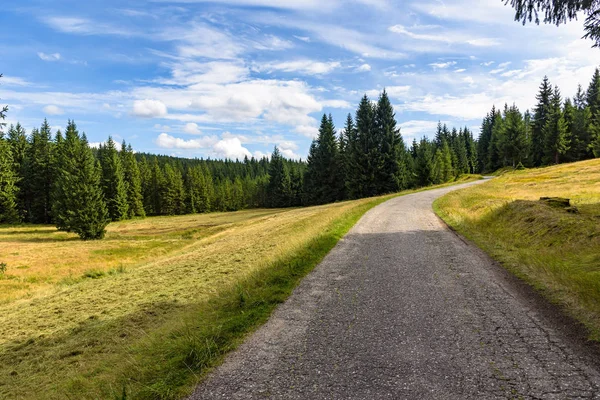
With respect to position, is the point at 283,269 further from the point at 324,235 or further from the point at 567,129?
the point at 567,129

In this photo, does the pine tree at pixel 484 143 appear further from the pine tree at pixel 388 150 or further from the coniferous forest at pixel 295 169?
the pine tree at pixel 388 150

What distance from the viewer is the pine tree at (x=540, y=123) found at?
69.1m

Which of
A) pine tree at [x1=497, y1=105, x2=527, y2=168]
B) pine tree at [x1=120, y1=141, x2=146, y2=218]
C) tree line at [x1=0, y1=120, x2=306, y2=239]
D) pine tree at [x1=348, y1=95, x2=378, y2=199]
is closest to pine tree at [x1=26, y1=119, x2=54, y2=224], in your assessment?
tree line at [x1=0, y1=120, x2=306, y2=239]

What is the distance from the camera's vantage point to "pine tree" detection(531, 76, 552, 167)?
227ft

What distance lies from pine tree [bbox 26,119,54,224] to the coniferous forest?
171 millimetres

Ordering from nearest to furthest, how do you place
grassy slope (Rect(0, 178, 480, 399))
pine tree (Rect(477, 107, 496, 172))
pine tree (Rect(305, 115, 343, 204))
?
grassy slope (Rect(0, 178, 480, 399)), pine tree (Rect(305, 115, 343, 204)), pine tree (Rect(477, 107, 496, 172))

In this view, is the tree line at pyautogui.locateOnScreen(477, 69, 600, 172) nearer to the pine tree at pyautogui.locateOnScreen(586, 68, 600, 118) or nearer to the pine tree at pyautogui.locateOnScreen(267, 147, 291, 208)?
the pine tree at pyautogui.locateOnScreen(586, 68, 600, 118)

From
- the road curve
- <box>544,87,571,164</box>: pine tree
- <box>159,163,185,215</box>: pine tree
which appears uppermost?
<box>544,87,571,164</box>: pine tree

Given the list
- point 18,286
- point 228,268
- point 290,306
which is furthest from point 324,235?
point 18,286

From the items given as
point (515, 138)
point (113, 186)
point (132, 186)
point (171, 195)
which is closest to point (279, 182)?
point (171, 195)

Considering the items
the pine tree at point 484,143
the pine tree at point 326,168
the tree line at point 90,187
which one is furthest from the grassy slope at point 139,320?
the pine tree at point 484,143

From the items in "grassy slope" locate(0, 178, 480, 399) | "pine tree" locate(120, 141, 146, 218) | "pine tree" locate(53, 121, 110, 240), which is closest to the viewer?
"grassy slope" locate(0, 178, 480, 399)

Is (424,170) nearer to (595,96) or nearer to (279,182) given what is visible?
(279,182)

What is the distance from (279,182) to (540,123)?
6091 centimetres
